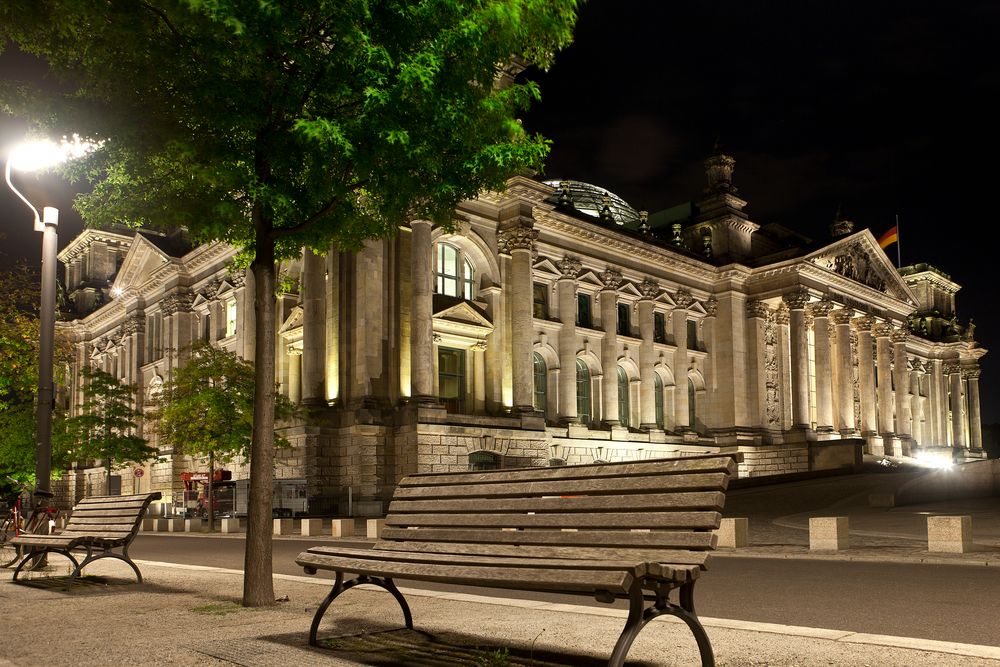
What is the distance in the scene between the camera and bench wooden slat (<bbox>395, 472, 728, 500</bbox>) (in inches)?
218

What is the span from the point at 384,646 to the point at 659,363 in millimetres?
51385

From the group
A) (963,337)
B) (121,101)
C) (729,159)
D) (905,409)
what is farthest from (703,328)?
(121,101)

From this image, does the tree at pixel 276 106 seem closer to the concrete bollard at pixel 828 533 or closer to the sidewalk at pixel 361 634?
the sidewalk at pixel 361 634

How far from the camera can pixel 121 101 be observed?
37.3ft

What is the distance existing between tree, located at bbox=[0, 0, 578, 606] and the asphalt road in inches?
190

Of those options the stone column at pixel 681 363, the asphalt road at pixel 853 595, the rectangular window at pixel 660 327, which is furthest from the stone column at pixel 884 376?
the asphalt road at pixel 853 595

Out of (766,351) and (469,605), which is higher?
(766,351)

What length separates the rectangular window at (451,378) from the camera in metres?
42.5

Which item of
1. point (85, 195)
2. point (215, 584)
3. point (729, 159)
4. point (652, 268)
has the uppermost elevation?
point (729, 159)

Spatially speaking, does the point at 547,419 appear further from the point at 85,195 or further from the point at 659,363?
the point at 85,195

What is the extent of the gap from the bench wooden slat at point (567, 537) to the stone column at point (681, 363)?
51302mm

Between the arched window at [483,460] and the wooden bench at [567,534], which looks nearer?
the wooden bench at [567,534]

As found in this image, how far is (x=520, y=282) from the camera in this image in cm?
4425

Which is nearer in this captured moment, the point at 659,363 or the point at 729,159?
the point at 659,363
